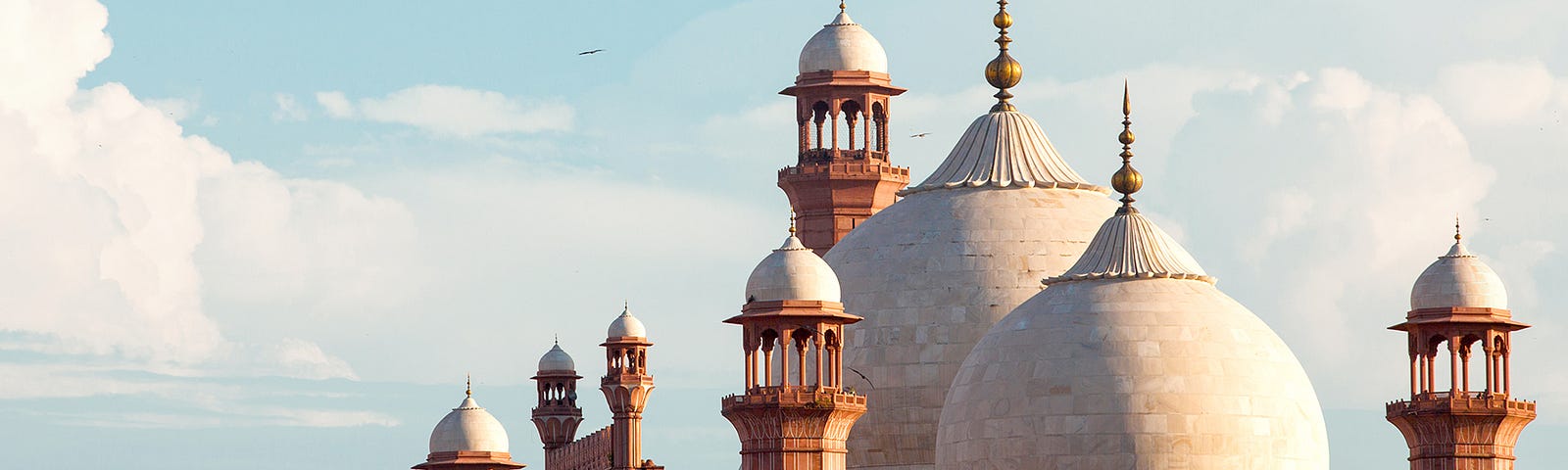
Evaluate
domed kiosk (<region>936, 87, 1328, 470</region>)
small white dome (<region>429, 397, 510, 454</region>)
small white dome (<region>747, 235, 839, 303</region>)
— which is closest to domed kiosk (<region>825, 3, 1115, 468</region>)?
small white dome (<region>747, 235, 839, 303</region>)

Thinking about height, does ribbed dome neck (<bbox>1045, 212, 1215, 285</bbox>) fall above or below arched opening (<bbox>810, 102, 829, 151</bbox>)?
below

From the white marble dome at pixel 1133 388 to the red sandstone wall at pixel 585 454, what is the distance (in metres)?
35.2

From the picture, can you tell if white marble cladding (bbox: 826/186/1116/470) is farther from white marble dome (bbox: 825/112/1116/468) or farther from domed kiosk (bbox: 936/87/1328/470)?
domed kiosk (bbox: 936/87/1328/470)

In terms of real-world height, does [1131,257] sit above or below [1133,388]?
above

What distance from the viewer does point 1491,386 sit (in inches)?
3214

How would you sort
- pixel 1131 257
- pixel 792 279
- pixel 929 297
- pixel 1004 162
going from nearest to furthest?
pixel 1131 257, pixel 792 279, pixel 929 297, pixel 1004 162

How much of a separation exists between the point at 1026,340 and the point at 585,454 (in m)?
40.3

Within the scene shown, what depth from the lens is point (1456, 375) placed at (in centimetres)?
8162

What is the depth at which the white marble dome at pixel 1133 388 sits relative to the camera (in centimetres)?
7069

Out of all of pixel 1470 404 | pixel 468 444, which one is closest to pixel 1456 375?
pixel 1470 404

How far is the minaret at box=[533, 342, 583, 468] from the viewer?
111125 mm

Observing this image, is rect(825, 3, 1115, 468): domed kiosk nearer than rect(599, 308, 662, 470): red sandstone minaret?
Yes

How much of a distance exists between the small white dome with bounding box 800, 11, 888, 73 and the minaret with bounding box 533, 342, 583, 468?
805 inches

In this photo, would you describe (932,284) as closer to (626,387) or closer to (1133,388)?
(1133,388)
